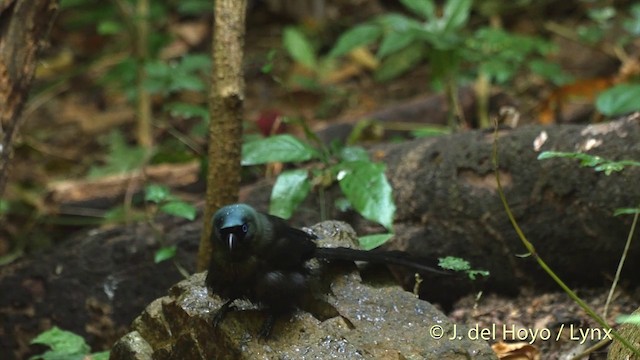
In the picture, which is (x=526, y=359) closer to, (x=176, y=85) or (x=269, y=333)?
(x=269, y=333)

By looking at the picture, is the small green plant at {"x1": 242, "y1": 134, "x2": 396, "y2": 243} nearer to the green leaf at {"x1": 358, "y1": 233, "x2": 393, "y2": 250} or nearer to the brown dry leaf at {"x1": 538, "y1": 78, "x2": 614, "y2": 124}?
the green leaf at {"x1": 358, "y1": 233, "x2": 393, "y2": 250}

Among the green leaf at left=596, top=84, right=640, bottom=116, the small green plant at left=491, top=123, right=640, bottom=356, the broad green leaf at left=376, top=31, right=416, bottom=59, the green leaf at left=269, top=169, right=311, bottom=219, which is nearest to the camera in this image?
the small green plant at left=491, top=123, right=640, bottom=356

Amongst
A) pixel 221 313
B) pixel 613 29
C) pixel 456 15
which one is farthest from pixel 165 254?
pixel 613 29

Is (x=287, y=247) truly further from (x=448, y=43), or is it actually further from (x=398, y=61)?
(x=398, y=61)

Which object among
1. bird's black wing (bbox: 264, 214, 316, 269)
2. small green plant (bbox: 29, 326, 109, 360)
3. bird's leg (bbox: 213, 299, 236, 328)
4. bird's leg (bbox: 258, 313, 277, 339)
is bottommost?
small green plant (bbox: 29, 326, 109, 360)

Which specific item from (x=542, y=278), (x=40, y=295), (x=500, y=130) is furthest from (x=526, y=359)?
(x=40, y=295)

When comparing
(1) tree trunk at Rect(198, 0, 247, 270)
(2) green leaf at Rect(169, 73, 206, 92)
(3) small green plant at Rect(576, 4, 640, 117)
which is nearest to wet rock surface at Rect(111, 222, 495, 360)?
(1) tree trunk at Rect(198, 0, 247, 270)
